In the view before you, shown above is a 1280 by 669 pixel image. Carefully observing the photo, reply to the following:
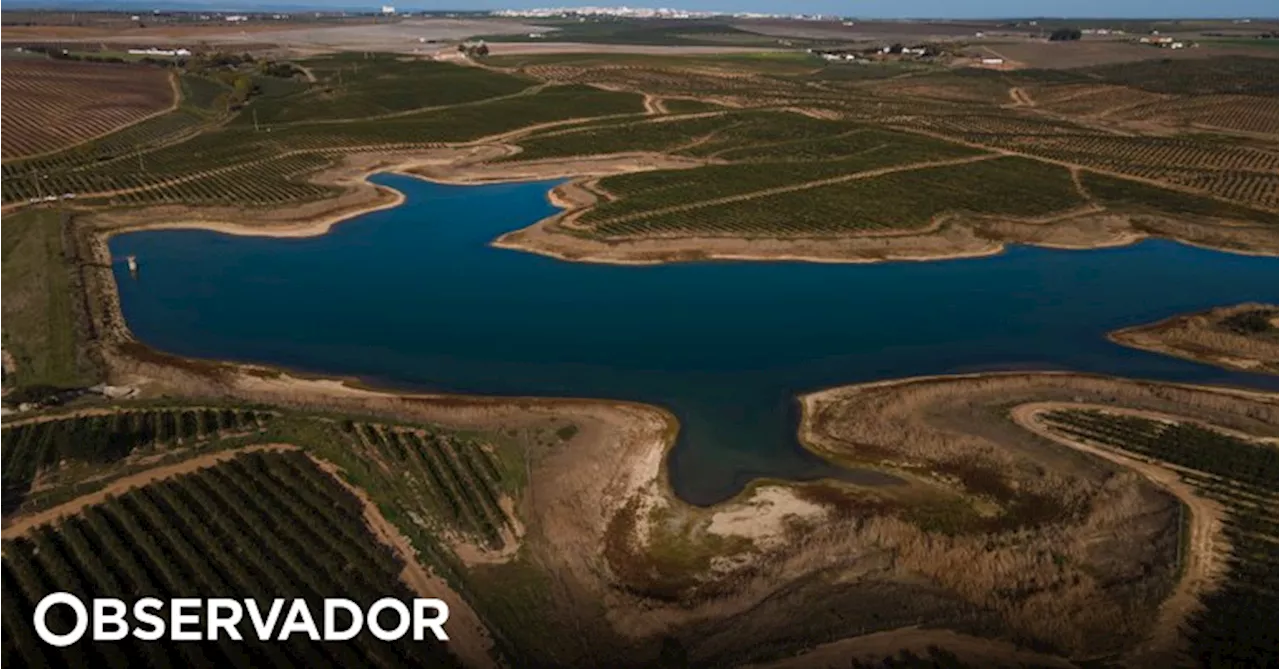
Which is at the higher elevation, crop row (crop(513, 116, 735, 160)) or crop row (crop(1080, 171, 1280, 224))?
crop row (crop(513, 116, 735, 160))

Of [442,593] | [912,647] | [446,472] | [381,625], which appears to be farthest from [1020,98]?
[381,625]

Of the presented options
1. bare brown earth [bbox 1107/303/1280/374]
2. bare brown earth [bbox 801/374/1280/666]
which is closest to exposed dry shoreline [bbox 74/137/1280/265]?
bare brown earth [bbox 1107/303/1280/374]

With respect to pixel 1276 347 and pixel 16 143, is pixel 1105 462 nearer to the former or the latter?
pixel 1276 347

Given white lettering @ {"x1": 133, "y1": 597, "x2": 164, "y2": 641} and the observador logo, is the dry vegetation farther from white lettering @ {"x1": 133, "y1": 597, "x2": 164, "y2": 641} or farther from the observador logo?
white lettering @ {"x1": 133, "y1": 597, "x2": 164, "y2": 641}

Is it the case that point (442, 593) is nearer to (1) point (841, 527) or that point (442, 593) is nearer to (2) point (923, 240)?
(1) point (841, 527)

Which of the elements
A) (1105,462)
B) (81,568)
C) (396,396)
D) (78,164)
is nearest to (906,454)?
(1105,462)

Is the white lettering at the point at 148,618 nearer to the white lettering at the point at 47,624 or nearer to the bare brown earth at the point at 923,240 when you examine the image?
the white lettering at the point at 47,624
